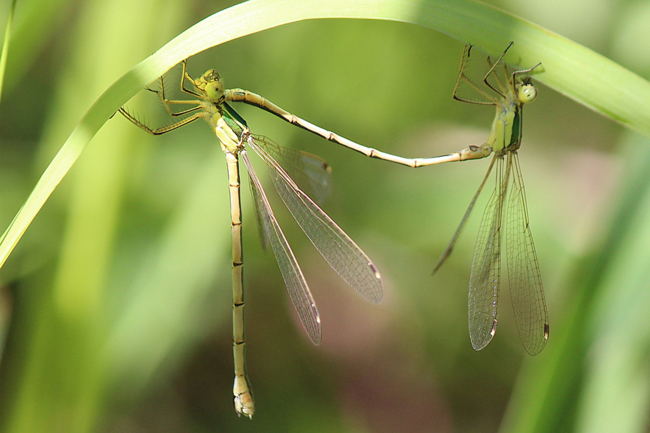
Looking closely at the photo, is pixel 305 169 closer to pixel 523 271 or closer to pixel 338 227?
pixel 338 227

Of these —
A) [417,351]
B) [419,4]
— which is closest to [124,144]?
[419,4]

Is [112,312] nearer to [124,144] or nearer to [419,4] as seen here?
[124,144]

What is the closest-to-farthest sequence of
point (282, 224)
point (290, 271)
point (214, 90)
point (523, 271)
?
point (214, 90)
point (290, 271)
point (523, 271)
point (282, 224)

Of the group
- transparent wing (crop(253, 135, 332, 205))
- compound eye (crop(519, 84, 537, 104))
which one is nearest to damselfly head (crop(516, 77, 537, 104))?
compound eye (crop(519, 84, 537, 104))

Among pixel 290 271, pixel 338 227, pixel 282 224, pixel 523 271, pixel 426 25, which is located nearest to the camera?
pixel 426 25

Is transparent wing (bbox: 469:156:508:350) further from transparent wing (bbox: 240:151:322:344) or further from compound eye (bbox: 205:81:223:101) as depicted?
compound eye (bbox: 205:81:223:101)

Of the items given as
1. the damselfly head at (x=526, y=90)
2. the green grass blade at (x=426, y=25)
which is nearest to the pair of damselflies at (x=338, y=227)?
the damselfly head at (x=526, y=90)

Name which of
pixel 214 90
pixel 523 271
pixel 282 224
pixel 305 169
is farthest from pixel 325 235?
pixel 282 224
